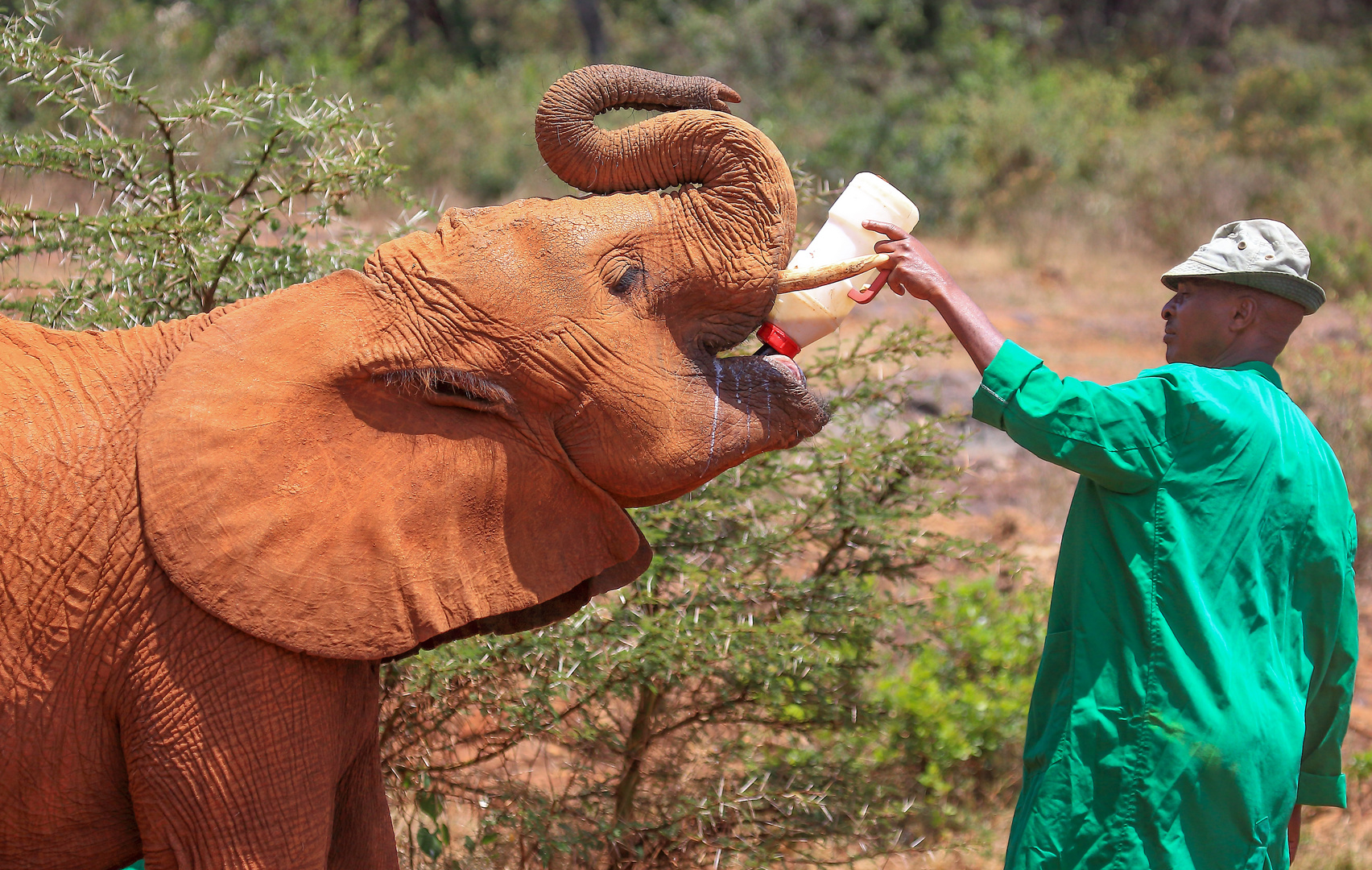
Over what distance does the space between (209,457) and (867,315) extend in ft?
34.2

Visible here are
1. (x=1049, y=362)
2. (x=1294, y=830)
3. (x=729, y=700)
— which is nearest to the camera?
(x=1294, y=830)

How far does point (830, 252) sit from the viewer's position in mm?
2826

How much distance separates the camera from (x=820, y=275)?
2.69 meters

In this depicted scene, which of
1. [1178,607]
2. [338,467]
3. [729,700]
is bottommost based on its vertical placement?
[729,700]

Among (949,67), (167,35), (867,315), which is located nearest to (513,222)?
(867,315)

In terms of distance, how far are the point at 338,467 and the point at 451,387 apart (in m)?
0.25

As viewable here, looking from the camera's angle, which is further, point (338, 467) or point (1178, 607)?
point (1178, 607)

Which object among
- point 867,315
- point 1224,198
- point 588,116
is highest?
point 588,116

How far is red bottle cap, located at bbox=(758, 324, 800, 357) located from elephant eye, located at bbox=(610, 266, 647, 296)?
0.33 meters

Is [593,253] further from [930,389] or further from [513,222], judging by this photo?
[930,389]

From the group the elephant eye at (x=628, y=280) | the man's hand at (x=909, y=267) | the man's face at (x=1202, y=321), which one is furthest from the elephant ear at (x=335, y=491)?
the man's face at (x=1202, y=321)

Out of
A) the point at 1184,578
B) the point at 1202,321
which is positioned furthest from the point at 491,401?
the point at 1202,321

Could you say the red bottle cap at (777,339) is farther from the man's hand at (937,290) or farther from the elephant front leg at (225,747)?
the elephant front leg at (225,747)

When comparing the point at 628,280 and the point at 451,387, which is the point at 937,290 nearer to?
the point at 628,280
